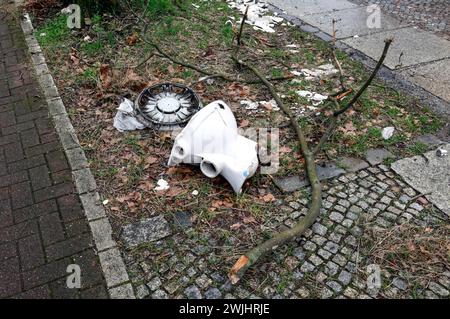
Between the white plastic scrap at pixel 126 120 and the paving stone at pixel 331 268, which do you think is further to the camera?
the white plastic scrap at pixel 126 120

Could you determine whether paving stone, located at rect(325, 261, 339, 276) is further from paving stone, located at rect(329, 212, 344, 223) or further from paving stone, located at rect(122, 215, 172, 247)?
paving stone, located at rect(122, 215, 172, 247)

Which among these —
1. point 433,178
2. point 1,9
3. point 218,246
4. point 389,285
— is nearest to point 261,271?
point 218,246

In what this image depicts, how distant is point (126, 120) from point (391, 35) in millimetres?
4304

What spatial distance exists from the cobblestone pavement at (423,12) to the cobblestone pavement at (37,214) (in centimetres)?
571

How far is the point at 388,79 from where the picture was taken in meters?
5.21

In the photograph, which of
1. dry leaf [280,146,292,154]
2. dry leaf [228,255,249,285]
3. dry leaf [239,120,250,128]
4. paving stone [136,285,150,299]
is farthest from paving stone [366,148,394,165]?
paving stone [136,285,150,299]

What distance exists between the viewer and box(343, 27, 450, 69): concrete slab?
5.59 metres

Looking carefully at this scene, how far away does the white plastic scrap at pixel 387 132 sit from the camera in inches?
166

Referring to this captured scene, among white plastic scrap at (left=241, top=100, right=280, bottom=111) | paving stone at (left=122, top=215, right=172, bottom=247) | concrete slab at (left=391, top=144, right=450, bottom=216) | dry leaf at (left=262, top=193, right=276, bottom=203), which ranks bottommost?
paving stone at (left=122, top=215, right=172, bottom=247)

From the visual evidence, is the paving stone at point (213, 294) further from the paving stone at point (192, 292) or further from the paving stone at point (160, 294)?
the paving stone at point (160, 294)

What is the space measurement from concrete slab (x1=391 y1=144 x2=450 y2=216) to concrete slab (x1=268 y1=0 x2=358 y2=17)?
388 cm

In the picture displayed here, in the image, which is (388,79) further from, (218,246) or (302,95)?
(218,246)

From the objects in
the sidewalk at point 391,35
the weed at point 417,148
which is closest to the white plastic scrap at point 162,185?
the weed at point 417,148

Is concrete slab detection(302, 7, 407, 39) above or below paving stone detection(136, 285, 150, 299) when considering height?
above
